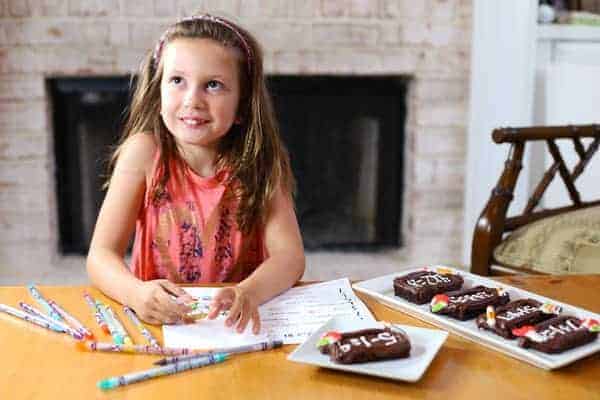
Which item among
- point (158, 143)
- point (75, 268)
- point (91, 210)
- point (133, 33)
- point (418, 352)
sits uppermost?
point (133, 33)

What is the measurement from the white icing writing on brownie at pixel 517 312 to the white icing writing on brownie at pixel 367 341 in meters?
0.16

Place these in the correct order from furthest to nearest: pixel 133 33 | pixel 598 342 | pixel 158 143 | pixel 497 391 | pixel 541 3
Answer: pixel 541 3
pixel 133 33
pixel 158 143
pixel 598 342
pixel 497 391

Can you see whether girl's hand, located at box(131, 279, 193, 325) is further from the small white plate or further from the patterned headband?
the patterned headband

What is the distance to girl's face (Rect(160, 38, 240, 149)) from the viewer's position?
4.16ft

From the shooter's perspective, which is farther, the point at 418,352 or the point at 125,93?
the point at 125,93

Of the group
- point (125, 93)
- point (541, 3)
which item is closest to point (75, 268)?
point (125, 93)

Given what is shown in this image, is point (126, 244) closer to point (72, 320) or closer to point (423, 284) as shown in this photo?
point (72, 320)

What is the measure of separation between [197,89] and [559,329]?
0.66 m

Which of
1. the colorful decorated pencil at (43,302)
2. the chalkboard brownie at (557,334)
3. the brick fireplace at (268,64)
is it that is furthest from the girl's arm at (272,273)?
the brick fireplace at (268,64)

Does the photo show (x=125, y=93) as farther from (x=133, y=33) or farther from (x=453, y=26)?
(x=453, y=26)

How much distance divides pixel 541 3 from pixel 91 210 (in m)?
1.77

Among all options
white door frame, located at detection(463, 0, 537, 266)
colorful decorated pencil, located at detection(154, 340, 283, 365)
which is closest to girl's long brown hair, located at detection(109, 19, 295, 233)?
colorful decorated pencil, located at detection(154, 340, 283, 365)

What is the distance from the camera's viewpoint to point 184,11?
2.68m

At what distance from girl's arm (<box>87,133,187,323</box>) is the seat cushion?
36.2 inches
